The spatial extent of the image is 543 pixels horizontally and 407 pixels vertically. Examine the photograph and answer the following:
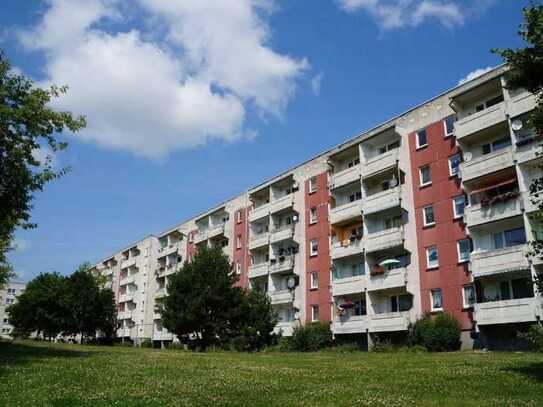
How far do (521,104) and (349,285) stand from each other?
20.8 meters

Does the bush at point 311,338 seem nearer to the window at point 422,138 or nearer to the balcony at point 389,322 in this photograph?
the balcony at point 389,322

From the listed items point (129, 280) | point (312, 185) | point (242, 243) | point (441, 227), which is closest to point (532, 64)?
point (441, 227)

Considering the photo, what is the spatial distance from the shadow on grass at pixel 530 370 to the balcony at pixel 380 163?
29147mm

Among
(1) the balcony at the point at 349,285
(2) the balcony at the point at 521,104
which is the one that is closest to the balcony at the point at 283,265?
(1) the balcony at the point at 349,285

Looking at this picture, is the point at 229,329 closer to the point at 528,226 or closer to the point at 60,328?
the point at 528,226

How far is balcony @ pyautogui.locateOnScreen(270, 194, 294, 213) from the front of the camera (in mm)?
59434

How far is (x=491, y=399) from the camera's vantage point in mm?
11914

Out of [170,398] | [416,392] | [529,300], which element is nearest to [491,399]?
[416,392]

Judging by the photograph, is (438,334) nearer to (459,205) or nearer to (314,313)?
(459,205)

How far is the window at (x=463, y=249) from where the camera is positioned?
39875 mm

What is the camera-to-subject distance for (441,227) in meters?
42.2

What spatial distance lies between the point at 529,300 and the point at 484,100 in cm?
1616

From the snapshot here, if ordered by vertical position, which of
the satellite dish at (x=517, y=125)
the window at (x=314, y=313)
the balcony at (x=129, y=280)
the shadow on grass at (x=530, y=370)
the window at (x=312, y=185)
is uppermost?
the window at (x=312, y=185)

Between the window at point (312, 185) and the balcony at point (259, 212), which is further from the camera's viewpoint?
Answer: the balcony at point (259, 212)
